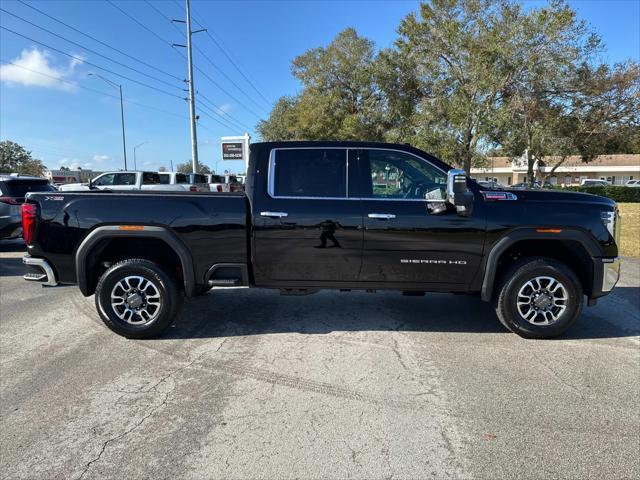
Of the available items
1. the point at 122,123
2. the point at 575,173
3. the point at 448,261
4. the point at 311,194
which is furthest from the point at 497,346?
the point at 575,173

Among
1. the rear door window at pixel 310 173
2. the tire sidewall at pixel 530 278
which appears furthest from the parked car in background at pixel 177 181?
the tire sidewall at pixel 530 278

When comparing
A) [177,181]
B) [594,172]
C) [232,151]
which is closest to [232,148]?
[232,151]

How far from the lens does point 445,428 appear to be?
3031mm

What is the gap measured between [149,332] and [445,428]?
311cm

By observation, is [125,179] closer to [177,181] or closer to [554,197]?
[177,181]

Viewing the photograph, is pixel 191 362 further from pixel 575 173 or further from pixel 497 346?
pixel 575 173

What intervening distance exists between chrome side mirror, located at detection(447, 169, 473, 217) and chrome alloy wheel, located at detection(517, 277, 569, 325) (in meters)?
1.11

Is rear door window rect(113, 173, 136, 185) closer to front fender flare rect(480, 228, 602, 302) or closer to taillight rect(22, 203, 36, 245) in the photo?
taillight rect(22, 203, 36, 245)

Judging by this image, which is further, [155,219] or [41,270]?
[41,270]

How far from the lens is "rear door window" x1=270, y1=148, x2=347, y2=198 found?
4.60m

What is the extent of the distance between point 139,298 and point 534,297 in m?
4.12

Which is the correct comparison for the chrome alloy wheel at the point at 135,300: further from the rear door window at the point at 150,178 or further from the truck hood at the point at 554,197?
the rear door window at the point at 150,178

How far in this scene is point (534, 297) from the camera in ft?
14.9

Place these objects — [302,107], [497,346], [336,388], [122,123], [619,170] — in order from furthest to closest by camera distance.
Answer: [619,170], [122,123], [302,107], [497,346], [336,388]
